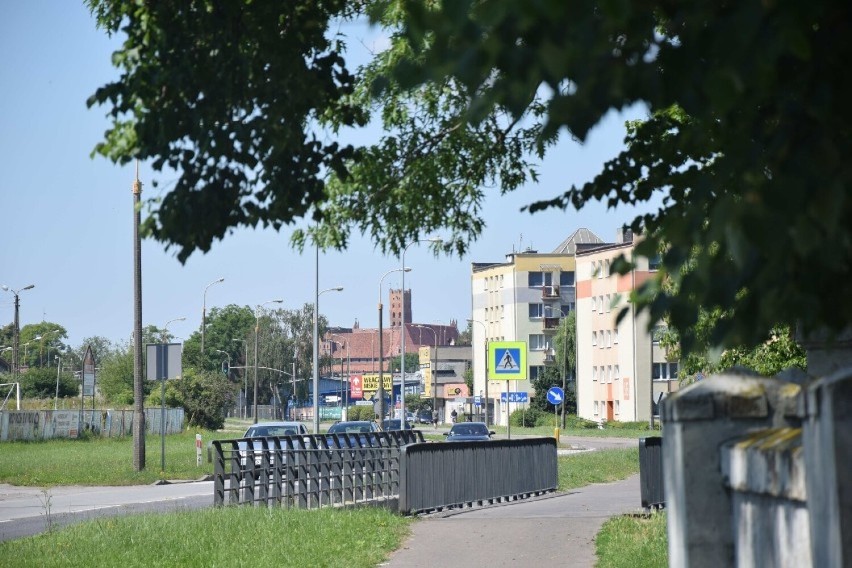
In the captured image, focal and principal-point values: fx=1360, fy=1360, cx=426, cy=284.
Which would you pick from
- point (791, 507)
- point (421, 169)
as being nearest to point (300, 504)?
point (421, 169)

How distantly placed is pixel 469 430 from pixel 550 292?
75.1m

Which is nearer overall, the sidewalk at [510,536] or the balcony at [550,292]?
the sidewalk at [510,536]

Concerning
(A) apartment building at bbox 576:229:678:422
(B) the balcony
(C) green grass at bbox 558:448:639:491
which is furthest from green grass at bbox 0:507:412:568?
(B) the balcony

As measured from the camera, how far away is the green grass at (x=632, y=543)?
12.5 meters

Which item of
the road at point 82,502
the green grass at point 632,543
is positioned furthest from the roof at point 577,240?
→ the green grass at point 632,543

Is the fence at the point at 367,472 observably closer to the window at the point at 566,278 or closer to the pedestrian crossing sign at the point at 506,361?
the pedestrian crossing sign at the point at 506,361

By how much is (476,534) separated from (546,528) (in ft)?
4.35

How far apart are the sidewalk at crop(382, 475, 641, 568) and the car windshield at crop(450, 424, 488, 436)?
2730 centimetres

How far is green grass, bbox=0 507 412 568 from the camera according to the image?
12.9 metres

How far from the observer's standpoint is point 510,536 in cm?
1622

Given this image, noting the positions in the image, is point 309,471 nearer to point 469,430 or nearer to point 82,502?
point 82,502

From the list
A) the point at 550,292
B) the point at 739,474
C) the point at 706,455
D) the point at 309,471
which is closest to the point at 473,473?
the point at 309,471

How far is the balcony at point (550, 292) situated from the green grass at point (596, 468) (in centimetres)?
7620

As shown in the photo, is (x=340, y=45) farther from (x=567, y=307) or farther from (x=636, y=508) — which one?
(x=567, y=307)
